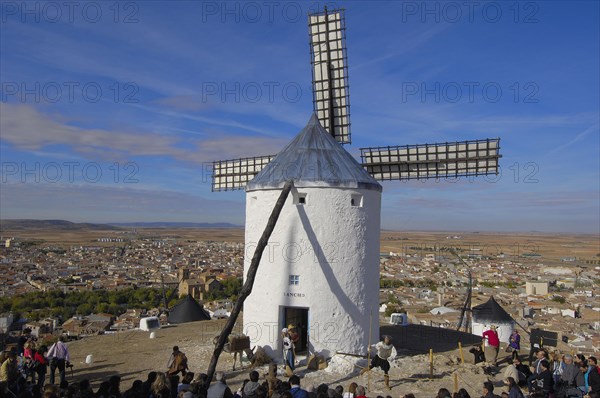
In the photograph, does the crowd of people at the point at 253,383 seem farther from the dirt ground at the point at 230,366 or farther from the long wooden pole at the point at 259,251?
the long wooden pole at the point at 259,251

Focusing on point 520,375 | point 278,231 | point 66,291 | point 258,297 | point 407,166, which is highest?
point 407,166

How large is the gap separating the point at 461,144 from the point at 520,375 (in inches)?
255

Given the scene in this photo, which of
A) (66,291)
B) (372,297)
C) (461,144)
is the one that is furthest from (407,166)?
(66,291)

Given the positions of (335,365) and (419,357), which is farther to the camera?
(419,357)

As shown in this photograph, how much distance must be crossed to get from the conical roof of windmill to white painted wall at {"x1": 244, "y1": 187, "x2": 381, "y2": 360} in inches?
7.9

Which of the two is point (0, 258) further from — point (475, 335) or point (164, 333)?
point (475, 335)

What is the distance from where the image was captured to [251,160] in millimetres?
15242

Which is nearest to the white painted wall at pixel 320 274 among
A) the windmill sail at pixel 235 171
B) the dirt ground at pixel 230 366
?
the dirt ground at pixel 230 366

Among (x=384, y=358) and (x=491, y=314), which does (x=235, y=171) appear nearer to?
(x=384, y=358)

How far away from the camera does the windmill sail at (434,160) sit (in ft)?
45.1

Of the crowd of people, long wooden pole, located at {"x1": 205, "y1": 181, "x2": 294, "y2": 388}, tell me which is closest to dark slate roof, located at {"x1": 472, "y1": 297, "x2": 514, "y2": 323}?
the crowd of people

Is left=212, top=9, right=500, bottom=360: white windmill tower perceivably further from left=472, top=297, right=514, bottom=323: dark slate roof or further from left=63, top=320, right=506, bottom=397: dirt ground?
left=472, top=297, right=514, bottom=323: dark slate roof

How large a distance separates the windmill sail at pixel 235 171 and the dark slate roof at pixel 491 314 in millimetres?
7564

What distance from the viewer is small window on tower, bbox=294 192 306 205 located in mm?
11805
